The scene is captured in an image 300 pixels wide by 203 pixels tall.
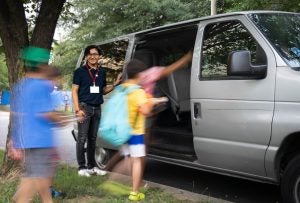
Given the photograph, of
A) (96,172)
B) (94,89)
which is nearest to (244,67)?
(94,89)

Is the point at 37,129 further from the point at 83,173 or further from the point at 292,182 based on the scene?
the point at 83,173

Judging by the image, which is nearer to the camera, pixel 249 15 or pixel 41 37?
pixel 249 15

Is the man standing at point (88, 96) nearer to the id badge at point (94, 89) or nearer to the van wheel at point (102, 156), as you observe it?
the id badge at point (94, 89)

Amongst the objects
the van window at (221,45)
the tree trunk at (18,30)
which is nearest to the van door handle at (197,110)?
the van window at (221,45)

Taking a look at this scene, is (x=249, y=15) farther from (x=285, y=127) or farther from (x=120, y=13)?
(x=120, y=13)

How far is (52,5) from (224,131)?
9.89 ft

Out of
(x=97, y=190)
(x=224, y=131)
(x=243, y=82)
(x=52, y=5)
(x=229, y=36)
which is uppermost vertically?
(x=52, y=5)

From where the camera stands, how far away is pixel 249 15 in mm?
5234

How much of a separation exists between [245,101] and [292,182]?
905mm

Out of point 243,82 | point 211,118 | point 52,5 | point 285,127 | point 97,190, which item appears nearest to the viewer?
point 285,127

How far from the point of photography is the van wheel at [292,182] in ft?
15.0

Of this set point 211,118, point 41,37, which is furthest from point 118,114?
point 41,37

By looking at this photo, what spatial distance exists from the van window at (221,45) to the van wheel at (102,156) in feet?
8.11

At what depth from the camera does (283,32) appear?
5211 mm
